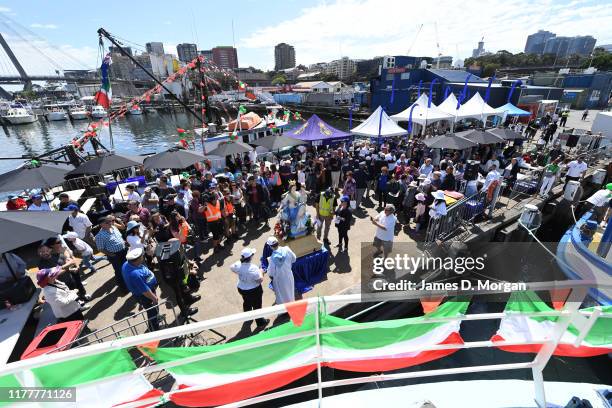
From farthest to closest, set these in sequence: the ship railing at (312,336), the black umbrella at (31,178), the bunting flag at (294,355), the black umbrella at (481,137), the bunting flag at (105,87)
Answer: the black umbrella at (481,137) < the bunting flag at (105,87) < the black umbrella at (31,178) < the bunting flag at (294,355) < the ship railing at (312,336)

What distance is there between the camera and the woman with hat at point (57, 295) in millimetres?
4234

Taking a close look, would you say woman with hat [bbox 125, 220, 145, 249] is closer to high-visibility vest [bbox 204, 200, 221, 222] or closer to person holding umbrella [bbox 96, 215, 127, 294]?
person holding umbrella [bbox 96, 215, 127, 294]

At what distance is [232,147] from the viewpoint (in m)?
11.1

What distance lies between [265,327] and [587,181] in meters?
15.5

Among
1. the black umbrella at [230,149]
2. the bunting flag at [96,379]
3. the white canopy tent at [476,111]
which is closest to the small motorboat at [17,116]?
the black umbrella at [230,149]

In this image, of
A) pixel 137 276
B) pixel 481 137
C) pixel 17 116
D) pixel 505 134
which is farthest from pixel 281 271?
pixel 17 116

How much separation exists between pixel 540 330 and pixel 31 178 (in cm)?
1149

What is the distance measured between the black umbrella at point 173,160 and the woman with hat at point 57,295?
5.16 m

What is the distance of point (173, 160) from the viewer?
9297 mm

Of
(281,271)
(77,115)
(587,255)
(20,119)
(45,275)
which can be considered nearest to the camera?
(45,275)

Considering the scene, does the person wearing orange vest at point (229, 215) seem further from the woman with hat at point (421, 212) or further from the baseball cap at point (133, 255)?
the woman with hat at point (421, 212)

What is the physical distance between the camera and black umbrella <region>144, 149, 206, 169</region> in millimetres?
9094

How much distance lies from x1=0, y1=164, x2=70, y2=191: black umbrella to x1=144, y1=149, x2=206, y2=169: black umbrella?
95.7 inches

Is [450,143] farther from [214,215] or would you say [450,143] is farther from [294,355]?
[294,355]
